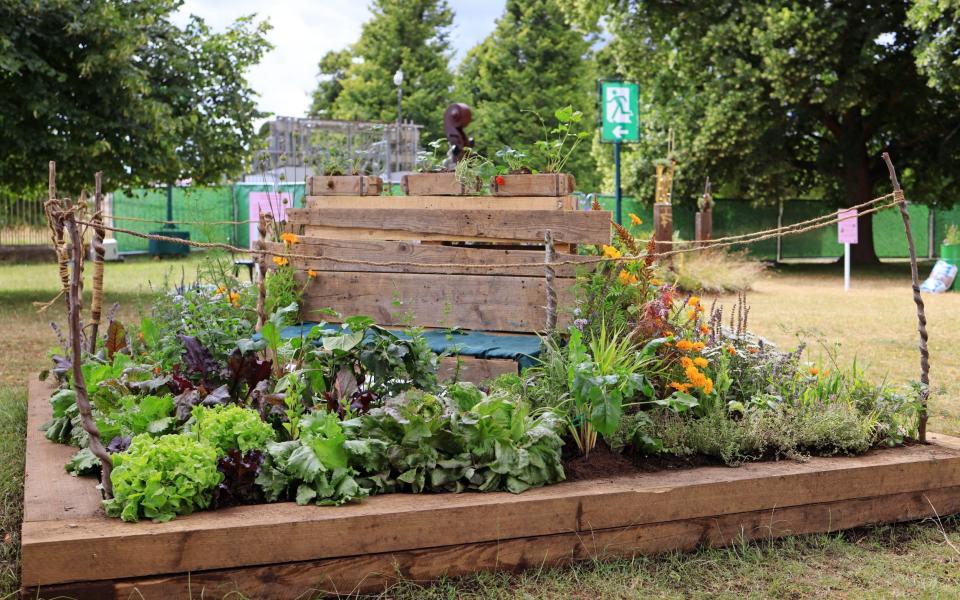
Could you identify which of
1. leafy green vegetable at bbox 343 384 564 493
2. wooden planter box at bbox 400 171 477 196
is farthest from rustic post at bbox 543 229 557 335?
wooden planter box at bbox 400 171 477 196

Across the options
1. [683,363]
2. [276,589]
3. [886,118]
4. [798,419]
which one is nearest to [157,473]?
[276,589]

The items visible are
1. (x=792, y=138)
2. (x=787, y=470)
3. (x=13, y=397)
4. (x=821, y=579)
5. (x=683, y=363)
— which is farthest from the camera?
(x=792, y=138)

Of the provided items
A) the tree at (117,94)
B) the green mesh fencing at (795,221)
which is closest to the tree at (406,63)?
the green mesh fencing at (795,221)

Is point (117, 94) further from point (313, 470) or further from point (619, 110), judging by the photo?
point (313, 470)

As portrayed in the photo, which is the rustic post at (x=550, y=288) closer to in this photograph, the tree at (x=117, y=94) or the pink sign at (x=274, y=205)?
the pink sign at (x=274, y=205)

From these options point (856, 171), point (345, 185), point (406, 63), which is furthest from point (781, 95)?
point (406, 63)

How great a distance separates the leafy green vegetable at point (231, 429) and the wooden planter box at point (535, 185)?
7.04 feet

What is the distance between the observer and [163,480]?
119 inches

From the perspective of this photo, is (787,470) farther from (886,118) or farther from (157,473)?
(886,118)

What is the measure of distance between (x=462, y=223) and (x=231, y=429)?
6.84 ft

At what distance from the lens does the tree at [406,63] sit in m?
37.0

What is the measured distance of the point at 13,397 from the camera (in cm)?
598

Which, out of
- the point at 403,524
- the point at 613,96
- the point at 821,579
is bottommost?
the point at 821,579

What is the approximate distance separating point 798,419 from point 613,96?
10737 mm
